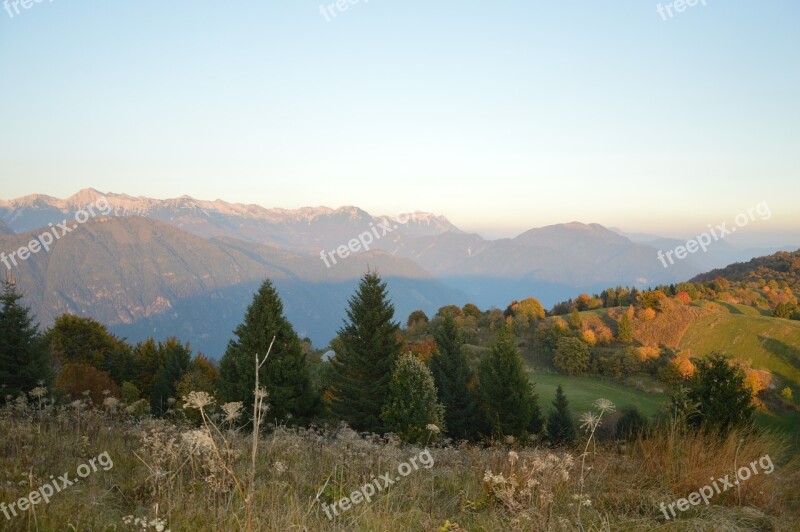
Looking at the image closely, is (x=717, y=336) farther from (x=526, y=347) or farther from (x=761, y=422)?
(x=526, y=347)

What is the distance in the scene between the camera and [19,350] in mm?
25469

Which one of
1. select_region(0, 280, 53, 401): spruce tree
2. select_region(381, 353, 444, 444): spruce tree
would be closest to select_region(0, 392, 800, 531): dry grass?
select_region(381, 353, 444, 444): spruce tree

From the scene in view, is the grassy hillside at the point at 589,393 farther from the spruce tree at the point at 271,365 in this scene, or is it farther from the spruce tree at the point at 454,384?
the spruce tree at the point at 271,365

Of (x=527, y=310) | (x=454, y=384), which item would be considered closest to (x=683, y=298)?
(x=527, y=310)

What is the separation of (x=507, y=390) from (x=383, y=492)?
2382cm

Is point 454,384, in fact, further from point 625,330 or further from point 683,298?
point 683,298

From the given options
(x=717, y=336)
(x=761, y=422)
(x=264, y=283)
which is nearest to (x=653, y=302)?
(x=717, y=336)

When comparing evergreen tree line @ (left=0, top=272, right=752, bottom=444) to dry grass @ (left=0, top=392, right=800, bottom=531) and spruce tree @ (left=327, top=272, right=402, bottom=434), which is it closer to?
spruce tree @ (left=327, top=272, right=402, bottom=434)

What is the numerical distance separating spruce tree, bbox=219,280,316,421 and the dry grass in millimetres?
15296

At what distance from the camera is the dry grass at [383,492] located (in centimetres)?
390

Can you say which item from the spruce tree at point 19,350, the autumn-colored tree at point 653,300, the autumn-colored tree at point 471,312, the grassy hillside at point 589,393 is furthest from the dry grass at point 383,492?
the autumn-colored tree at point 471,312

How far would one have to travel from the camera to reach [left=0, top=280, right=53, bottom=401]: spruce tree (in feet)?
82.0

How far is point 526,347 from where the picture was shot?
65.2m

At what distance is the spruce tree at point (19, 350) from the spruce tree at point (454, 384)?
24.3 meters
